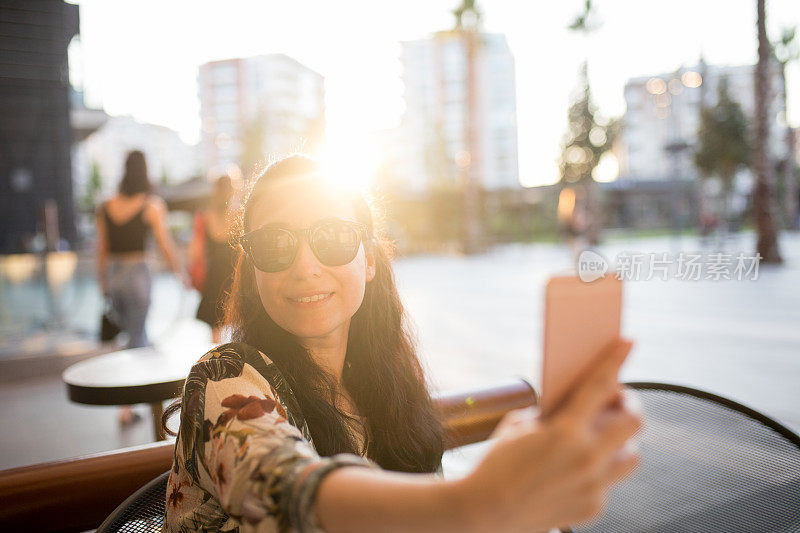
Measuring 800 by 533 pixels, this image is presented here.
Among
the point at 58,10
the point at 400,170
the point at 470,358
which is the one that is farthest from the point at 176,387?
the point at 400,170

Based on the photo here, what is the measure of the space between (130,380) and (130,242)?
8.70 feet

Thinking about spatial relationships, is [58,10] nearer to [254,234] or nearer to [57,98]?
[57,98]

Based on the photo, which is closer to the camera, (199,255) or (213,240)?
(213,240)

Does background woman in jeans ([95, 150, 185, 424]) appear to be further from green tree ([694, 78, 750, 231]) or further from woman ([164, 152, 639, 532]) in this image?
green tree ([694, 78, 750, 231])

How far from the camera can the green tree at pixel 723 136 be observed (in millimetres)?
19969

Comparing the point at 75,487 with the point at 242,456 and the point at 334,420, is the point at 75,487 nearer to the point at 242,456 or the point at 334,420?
the point at 334,420

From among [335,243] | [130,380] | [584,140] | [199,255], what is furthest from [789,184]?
[335,243]

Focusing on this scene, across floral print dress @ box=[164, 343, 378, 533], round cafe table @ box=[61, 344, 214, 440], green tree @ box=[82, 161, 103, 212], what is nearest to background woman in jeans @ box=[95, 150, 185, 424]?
round cafe table @ box=[61, 344, 214, 440]

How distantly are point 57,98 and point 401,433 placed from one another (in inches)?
497

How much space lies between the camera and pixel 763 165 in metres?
11.3

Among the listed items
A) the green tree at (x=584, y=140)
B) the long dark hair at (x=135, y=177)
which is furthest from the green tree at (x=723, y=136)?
the long dark hair at (x=135, y=177)

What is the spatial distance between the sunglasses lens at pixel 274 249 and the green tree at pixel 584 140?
22531mm

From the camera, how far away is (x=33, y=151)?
41.9 ft

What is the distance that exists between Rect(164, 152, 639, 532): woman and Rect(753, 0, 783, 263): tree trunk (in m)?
12.4
